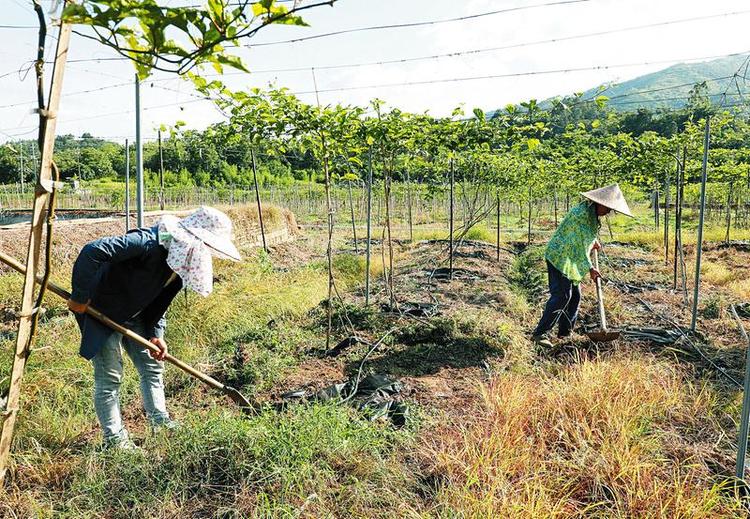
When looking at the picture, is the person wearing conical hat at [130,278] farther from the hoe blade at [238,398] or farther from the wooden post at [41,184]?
the wooden post at [41,184]

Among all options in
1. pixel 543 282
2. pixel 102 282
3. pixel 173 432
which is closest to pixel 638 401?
pixel 173 432

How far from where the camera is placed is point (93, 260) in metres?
2.87

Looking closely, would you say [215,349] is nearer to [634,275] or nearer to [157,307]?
[157,307]

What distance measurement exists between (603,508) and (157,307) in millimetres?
2737

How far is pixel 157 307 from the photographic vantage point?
3.33m

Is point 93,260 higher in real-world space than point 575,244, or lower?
higher

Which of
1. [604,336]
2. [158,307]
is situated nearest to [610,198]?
[604,336]

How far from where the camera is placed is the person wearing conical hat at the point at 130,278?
290 centimetres

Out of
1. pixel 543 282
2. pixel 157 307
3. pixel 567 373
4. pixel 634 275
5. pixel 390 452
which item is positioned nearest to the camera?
pixel 390 452

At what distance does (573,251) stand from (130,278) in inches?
161

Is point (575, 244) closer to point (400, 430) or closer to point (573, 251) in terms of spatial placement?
point (573, 251)

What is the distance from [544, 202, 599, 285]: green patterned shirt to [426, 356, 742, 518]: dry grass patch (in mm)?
1612

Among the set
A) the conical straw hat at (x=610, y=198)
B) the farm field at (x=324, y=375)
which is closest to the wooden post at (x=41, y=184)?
the farm field at (x=324, y=375)

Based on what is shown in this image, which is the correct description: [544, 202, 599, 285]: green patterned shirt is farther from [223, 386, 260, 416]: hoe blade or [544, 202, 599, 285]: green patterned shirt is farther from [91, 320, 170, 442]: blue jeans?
[91, 320, 170, 442]: blue jeans
